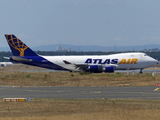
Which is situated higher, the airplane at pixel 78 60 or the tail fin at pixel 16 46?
the tail fin at pixel 16 46

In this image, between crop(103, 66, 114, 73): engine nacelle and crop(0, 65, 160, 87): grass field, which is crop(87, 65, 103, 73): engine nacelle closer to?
crop(103, 66, 114, 73): engine nacelle

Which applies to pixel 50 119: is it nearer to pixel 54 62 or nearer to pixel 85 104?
pixel 85 104

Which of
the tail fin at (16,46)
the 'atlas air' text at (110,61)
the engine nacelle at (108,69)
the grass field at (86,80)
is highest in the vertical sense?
the tail fin at (16,46)

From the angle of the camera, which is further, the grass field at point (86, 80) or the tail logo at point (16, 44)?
the tail logo at point (16, 44)

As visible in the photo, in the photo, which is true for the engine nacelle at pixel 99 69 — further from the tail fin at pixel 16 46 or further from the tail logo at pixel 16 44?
the tail logo at pixel 16 44

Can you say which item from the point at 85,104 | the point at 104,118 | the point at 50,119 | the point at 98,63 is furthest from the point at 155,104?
the point at 98,63

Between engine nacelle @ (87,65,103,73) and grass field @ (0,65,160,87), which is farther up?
engine nacelle @ (87,65,103,73)

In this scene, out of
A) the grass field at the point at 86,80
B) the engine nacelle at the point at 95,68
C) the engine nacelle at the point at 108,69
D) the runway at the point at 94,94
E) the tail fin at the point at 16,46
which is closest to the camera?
the runway at the point at 94,94

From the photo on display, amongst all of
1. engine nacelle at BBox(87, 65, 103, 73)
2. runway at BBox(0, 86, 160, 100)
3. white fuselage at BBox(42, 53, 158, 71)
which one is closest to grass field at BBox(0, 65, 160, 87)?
runway at BBox(0, 86, 160, 100)

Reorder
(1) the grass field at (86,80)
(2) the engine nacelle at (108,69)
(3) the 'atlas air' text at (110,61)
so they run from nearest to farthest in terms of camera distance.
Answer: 1. (1) the grass field at (86,80)
2. (2) the engine nacelle at (108,69)
3. (3) the 'atlas air' text at (110,61)

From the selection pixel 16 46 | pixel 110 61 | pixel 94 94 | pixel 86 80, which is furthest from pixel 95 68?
pixel 94 94

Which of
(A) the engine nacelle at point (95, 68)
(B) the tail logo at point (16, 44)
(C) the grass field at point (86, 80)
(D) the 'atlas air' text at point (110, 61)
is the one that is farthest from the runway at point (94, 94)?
(B) the tail logo at point (16, 44)

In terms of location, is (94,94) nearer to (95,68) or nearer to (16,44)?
(95,68)

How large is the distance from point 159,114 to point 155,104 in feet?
14.6
